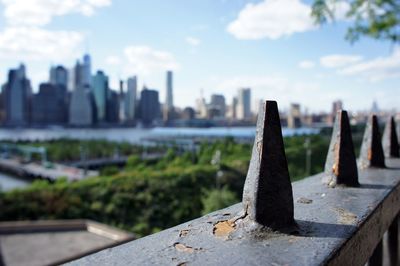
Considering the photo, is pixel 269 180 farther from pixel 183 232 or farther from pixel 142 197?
pixel 142 197

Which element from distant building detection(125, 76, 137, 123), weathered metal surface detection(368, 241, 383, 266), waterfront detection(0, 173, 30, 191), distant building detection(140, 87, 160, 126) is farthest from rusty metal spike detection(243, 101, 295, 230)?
distant building detection(125, 76, 137, 123)

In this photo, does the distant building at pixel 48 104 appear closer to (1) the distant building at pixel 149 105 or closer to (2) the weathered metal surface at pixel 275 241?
(1) the distant building at pixel 149 105

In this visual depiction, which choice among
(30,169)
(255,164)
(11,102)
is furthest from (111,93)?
(255,164)

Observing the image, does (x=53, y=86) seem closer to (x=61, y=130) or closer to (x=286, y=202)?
(x=61, y=130)

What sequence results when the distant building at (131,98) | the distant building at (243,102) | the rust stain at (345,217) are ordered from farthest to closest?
1. the distant building at (131,98)
2. the distant building at (243,102)
3. the rust stain at (345,217)

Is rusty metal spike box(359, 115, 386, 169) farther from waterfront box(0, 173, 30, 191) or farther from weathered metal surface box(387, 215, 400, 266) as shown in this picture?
waterfront box(0, 173, 30, 191)

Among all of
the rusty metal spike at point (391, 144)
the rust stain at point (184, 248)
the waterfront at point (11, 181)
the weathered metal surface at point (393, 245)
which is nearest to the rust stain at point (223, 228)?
the rust stain at point (184, 248)

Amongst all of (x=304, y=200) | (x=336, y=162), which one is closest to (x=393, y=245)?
(x=336, y=162)
